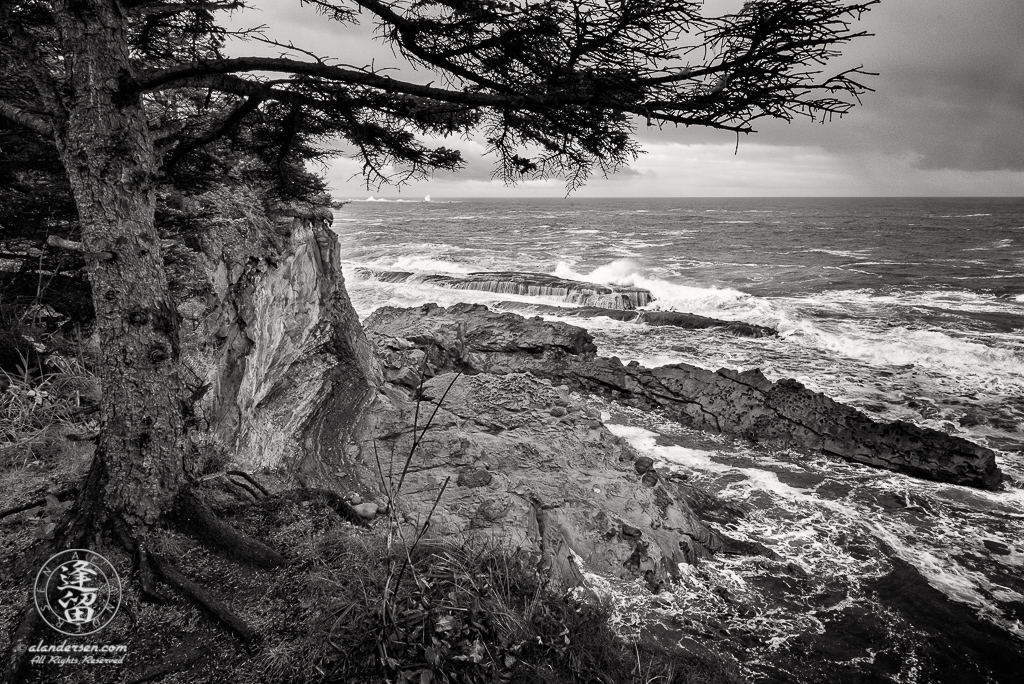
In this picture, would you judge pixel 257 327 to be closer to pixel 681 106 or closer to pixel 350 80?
pixel 350 80

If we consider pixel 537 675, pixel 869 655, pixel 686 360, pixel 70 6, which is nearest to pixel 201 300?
pixel 70 6

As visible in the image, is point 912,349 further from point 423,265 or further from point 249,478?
point 423,265

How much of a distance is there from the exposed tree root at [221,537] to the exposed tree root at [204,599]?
0.27 meters

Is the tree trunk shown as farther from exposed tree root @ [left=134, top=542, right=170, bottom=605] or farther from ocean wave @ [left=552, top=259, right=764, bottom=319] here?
ocean wave @ [left=552, top=259, right=764, bottom=319]

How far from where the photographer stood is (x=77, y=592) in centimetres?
317

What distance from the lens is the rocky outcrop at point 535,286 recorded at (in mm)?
22188

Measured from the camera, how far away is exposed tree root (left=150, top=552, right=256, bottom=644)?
9.89 feet

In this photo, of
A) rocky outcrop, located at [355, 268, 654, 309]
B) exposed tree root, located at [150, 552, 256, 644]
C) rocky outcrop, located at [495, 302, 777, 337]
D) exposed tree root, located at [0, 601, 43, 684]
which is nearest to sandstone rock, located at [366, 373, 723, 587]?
exposed tree root, located at [150, 552, 256, 644]

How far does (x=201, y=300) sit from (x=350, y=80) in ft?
11.4

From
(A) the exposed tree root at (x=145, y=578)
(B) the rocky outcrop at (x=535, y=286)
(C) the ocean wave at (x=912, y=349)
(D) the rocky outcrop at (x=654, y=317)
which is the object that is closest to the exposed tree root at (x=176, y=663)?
(A) the exposed tree root at (x=145, y=578)

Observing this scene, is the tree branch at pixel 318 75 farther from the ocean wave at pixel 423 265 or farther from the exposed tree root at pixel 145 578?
the ocean wave at pixel 423 265

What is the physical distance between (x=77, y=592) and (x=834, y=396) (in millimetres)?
14323

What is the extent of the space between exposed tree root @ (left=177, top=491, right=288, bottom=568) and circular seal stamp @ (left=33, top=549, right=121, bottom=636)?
485mm

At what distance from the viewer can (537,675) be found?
2.75 m
